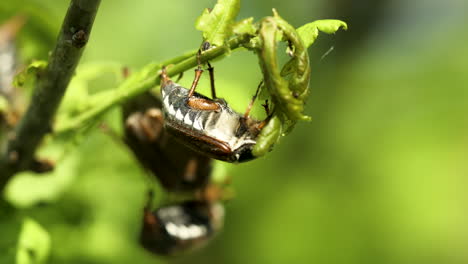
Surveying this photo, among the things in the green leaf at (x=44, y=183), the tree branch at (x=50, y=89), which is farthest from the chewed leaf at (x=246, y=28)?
the green leaf at (x=44, y=183)

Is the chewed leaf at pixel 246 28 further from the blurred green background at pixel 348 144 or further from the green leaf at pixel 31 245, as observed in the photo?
the blurred green background at pixel 348 144

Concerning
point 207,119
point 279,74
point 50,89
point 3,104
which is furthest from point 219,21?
point 3,104

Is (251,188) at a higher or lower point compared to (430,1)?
lower

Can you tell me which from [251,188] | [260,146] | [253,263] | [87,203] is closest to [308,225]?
[253,263]

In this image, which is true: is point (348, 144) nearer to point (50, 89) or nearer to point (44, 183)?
point (44, 183)

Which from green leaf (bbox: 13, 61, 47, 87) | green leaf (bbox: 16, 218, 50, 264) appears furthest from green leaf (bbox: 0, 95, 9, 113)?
green leaf (bbox: 13, 61, 47, 87)

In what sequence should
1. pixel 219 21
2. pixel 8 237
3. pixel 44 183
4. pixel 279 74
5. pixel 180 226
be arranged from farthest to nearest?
pixel 180 226 → pixel 44 183 → pixel 8 237 → pixel 219 21 → pixel 279 74

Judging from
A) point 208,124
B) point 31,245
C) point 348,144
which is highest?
point 208,124

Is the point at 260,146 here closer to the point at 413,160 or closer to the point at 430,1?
the point at 430,1
